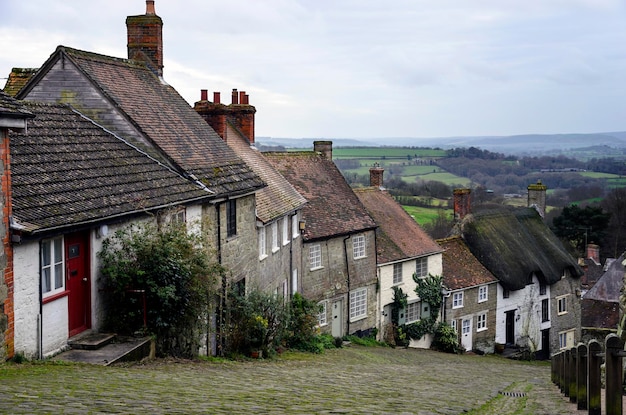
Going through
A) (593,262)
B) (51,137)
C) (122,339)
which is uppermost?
(51,137)

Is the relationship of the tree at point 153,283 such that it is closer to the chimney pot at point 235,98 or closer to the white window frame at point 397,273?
the chimney pot at point 235,98

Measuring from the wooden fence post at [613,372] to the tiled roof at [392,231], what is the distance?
25512mm

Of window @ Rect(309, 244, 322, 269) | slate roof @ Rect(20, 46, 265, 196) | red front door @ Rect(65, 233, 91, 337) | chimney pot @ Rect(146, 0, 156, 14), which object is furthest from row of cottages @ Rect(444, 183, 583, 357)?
red front door @ Rect(65, 233, 91, 337)

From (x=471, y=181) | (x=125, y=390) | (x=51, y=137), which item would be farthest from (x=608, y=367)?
(x=471, y=181)

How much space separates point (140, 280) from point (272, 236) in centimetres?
1071

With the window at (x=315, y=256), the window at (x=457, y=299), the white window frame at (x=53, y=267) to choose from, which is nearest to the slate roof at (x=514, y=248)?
the window at (x=457, y=299)

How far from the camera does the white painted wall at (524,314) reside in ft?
131

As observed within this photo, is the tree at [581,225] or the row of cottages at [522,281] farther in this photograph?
the tree at [581,225]

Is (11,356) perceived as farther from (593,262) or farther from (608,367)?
(593,262)

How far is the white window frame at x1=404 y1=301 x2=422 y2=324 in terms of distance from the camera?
35.2 meters

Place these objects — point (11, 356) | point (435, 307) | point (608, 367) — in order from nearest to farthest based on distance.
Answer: point (608, 367) < point (11, 356) < point (435, 307)

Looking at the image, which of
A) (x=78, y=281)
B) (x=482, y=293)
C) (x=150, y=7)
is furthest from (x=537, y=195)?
(x=78, y=281)

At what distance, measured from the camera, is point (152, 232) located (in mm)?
14445

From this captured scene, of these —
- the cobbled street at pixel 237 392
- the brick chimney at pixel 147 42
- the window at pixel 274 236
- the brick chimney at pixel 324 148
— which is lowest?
the cobbled street at pixel 237 392
